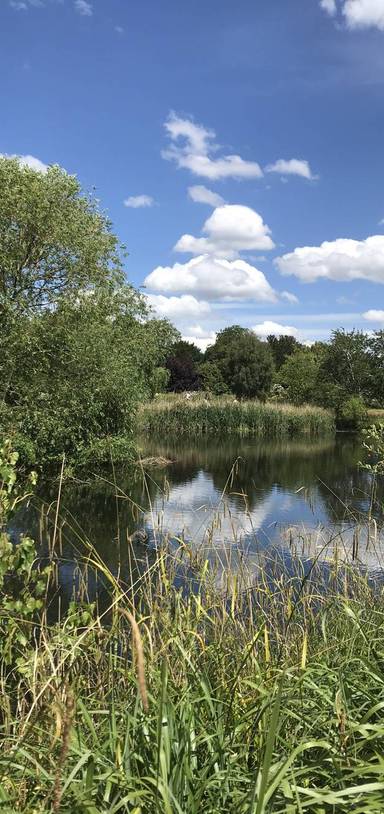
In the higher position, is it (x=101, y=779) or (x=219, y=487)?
(x=101, y=779)

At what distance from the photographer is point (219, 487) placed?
1594 cm

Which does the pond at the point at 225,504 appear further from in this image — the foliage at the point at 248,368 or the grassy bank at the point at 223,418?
the foliage at the point at 248,368

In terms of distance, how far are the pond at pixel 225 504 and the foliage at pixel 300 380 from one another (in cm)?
1331

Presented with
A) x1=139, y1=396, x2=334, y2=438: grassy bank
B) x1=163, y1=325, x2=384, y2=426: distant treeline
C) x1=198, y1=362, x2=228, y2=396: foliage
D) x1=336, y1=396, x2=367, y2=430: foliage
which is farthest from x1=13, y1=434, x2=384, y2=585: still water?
x1=198, y1=362, x2=228, y2=396: foliage

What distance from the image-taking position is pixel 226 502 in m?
4.29

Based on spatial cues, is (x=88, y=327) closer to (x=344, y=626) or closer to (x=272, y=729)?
(x=344, y=626)

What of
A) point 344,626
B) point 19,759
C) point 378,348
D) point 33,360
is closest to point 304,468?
point 33,360

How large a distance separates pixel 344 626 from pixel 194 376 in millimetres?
45288

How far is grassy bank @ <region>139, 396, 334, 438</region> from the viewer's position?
3186 centimetres

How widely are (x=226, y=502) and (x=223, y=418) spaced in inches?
1143

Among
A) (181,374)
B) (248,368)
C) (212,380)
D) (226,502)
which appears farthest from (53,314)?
(181,374)

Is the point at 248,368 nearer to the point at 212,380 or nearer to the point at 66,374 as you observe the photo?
the point at 212,380

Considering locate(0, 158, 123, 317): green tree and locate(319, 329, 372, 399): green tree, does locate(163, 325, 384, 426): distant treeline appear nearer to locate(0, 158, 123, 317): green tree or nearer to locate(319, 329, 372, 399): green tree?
locate(319, 329, 372, 399): green tree

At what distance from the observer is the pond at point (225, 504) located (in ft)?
17.5
